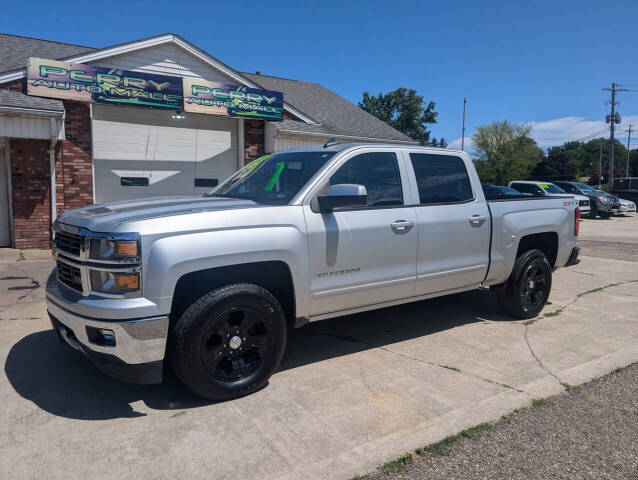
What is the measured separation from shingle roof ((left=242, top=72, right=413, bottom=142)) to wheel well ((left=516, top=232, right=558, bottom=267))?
9.10m

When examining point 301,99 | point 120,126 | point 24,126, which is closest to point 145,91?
point 120,126

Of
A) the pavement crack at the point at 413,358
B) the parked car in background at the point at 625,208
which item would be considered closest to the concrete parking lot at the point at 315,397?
the pavement crack at the point at 413,358

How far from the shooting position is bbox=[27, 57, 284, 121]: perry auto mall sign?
10703 mm

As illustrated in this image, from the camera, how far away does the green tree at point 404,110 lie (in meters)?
50.4

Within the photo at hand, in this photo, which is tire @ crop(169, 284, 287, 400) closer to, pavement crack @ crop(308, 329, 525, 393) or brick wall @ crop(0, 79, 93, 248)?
pavement crack @ crop(308, 329, 525, 393)

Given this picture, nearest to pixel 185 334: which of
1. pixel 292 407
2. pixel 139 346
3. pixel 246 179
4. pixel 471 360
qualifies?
pixel 139 346

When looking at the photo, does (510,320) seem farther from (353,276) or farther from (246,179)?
(246,179)

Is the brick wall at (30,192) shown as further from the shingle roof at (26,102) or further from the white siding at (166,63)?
the white siding at (166,63)

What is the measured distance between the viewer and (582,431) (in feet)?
10.6

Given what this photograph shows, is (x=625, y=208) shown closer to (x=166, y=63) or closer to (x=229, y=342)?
(x=166, y=63)

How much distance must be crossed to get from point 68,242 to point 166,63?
34.5ft

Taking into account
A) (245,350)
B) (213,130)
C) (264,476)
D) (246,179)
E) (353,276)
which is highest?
(213,130)

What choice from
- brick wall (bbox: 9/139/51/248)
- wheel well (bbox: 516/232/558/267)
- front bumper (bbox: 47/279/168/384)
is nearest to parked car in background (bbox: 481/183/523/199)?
wheel well (bbox: 516/232/558/267)

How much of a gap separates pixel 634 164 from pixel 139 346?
108 metres
